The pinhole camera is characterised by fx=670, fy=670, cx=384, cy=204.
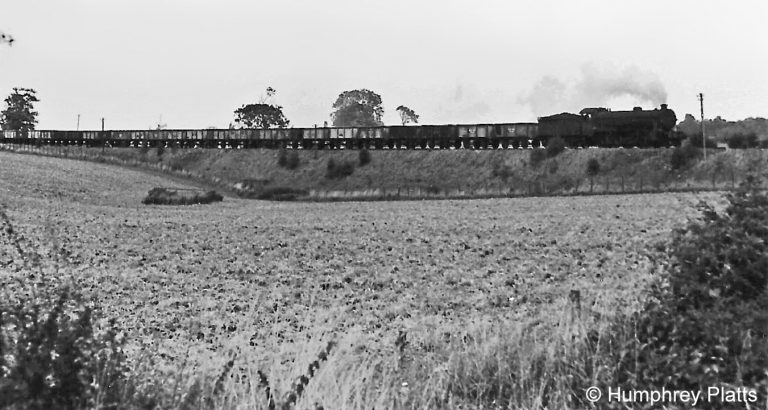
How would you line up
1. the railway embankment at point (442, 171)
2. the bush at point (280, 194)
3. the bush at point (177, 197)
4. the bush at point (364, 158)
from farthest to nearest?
1. the bush at point (364, 158)
2. the bush at point (280, 194)
3. the railway embankment at point (442, 171)
4. the bush at point (177, 197)

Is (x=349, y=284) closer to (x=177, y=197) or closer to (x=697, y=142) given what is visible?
(x=177, y=197)

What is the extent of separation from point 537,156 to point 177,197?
2960 centimetres

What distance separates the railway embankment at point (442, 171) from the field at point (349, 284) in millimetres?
18503

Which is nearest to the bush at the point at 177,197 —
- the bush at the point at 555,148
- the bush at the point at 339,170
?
the bush at the point at 339,170

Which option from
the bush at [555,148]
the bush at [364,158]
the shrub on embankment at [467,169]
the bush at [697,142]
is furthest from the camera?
the bush at [364,158]

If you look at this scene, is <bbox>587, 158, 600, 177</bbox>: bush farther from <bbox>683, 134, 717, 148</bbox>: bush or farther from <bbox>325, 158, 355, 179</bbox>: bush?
<bbox>325, 158, 355, 179</bbox>: bush

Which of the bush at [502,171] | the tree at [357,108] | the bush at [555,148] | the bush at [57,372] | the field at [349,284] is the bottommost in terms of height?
the field at [349,284]

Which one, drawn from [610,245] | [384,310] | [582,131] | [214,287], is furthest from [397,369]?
[582,131]

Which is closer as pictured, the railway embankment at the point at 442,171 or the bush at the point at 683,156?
the railway embankment at the point at 442,171

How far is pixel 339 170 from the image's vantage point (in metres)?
63.7

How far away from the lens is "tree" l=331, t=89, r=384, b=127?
112 metres

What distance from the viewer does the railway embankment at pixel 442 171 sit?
1828 inches

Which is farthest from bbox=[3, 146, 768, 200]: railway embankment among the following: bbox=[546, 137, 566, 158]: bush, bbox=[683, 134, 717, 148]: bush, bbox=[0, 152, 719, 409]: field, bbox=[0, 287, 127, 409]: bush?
bbox=[0, 287, 127, 409]: bush

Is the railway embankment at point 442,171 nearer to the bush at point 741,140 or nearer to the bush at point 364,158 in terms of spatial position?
the bush at point 364,158
